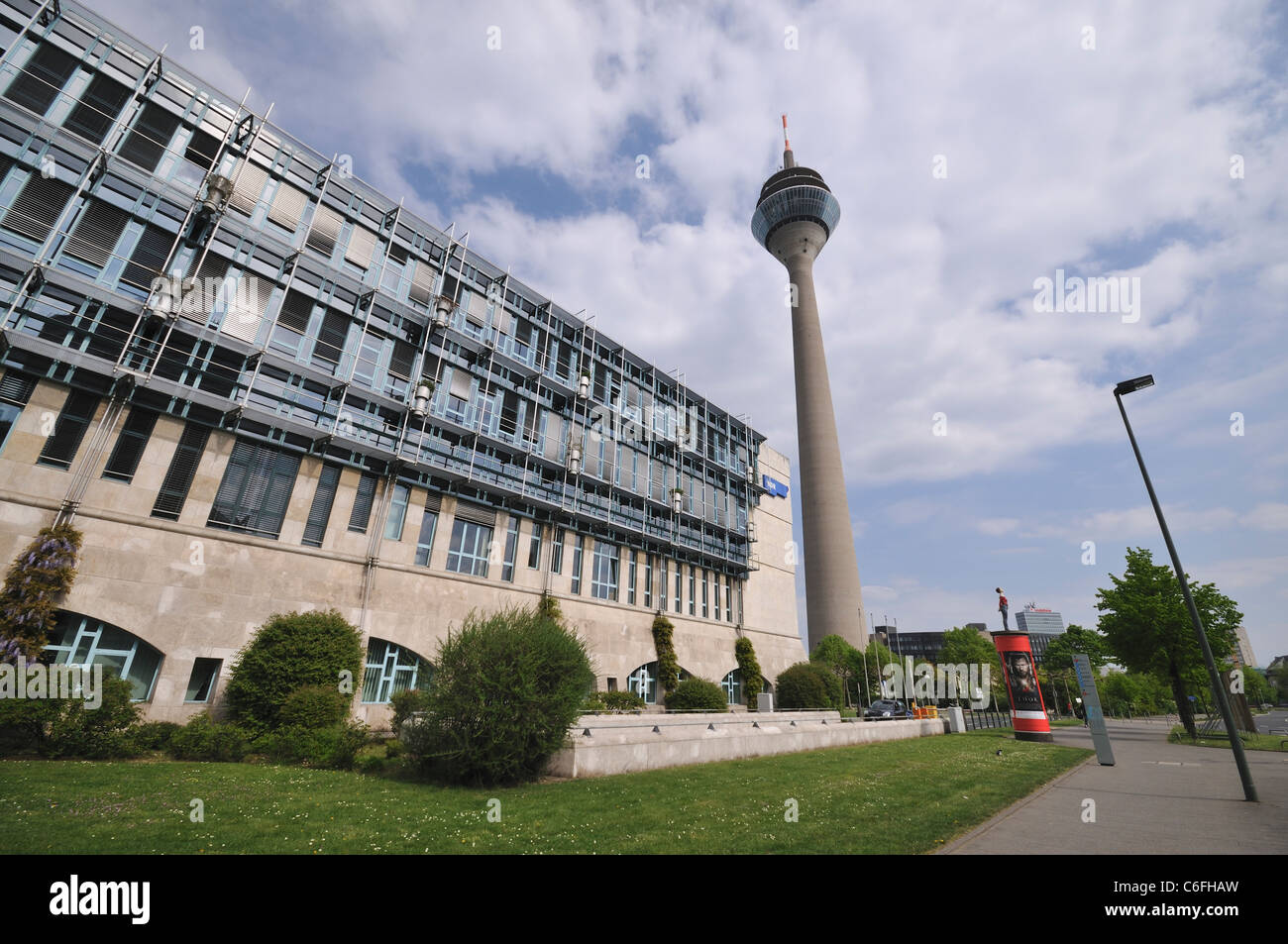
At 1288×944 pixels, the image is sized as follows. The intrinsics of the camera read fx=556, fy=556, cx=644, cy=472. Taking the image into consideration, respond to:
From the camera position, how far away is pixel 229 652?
774 inches

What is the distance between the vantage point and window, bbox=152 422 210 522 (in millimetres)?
19906

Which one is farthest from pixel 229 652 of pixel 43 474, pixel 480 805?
pixel 480 805

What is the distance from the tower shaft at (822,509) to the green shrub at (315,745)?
55830mm

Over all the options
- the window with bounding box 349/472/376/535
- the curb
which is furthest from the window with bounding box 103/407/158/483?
the curb

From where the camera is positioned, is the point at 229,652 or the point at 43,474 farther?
the point at 229,652

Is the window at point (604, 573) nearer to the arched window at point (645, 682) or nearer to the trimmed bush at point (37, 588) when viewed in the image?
the arched window at point (645, 682)

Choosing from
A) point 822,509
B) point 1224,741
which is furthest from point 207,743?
point 822,509

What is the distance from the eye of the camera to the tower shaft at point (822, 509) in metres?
63.4

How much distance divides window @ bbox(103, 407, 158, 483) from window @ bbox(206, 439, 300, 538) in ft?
8.39

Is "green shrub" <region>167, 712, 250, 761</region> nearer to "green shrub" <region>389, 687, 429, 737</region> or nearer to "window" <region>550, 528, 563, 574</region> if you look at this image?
"green shrub" <region>389, 687, 429, 737</region>

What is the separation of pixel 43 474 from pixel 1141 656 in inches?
1991

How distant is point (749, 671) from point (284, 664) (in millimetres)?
31284

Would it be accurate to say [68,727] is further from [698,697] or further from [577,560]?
[698,697]
